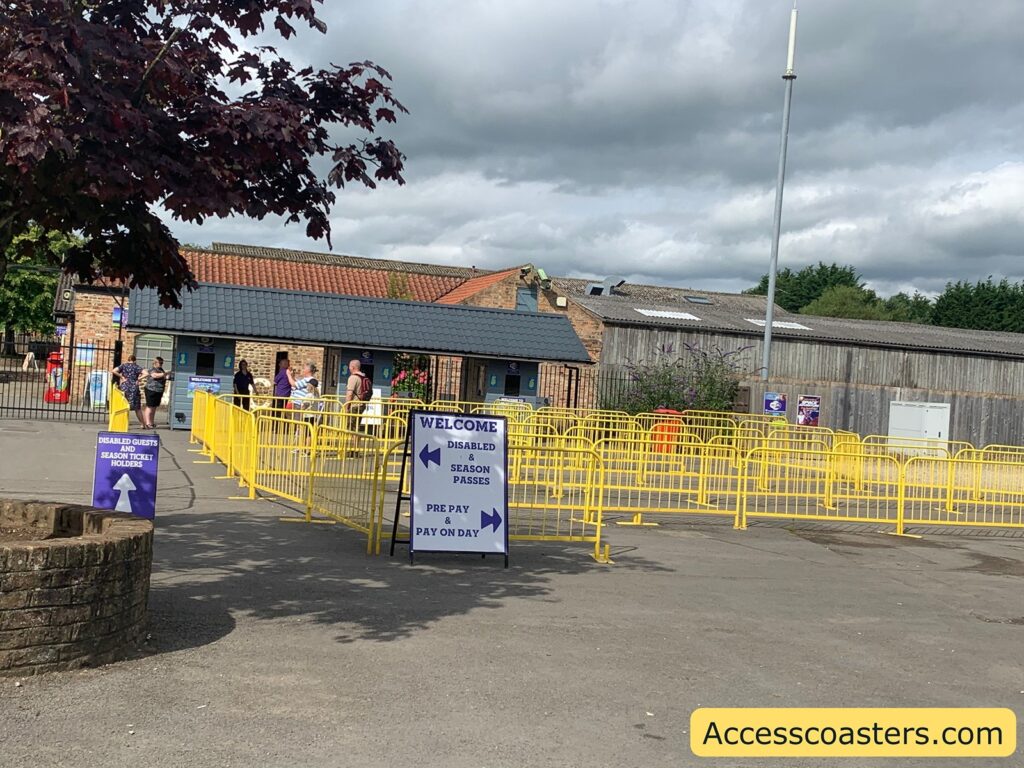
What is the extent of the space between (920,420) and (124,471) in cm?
2649

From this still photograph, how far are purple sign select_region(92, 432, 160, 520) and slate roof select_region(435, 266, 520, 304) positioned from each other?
2935 centimetres

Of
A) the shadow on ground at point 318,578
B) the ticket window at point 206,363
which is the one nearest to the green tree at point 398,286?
the ticket window at point 206,363

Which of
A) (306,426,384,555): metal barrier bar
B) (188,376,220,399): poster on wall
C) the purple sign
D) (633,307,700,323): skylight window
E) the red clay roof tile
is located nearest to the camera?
the purple sign

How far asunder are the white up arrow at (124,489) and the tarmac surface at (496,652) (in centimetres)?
67

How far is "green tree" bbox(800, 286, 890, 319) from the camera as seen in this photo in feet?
332

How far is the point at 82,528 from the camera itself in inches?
276

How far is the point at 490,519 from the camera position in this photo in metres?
10.2

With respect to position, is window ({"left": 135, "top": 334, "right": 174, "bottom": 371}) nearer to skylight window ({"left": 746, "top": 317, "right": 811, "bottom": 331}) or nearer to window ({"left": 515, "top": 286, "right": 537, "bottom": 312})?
window ({"left": 515, "top": 286, "right": 537, "bottom": 312})

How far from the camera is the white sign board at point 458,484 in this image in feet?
32.7

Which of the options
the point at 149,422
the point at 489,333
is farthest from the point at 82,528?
the point at 489,333

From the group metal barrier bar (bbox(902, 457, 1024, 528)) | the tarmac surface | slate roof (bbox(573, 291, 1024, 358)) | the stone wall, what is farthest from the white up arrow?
slate roof (bbox(573, 291, 1024, 358))

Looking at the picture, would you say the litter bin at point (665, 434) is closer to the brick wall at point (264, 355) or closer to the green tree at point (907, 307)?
the brick wall at point (264, 355)

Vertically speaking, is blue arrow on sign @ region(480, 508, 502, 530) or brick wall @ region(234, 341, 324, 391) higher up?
brick wall @ region(234, 341, 324, 391)

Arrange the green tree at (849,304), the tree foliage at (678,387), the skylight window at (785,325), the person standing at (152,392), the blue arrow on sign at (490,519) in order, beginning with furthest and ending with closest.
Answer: the green tree at (849,304) < the skylight window at (785,325) < the tree foliage at (678,387) < the person standing at (152,392) < the blue arrow on sign at (490,519)
